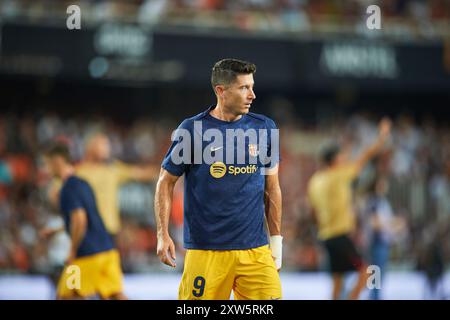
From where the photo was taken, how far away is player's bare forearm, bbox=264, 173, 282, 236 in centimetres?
678

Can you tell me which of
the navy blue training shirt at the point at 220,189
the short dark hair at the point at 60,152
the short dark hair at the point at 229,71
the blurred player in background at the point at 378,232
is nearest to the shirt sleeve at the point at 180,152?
the navy blue training shirt at the point at 220,189

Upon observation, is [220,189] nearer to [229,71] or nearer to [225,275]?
[225,275]

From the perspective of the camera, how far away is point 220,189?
21.7 ft

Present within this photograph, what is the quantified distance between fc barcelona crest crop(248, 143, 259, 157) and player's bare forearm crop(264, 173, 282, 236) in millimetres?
226

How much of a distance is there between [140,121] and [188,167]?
538 inches

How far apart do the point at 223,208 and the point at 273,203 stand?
42 centimetres

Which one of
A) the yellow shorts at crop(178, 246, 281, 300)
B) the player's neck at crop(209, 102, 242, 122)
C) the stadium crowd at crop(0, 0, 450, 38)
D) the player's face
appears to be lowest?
the yellow shorts at crop(178, 246, 281, 300)

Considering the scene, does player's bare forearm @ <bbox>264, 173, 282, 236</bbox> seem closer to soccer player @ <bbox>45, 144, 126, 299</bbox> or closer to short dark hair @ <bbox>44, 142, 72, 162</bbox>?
soccer player @ <bbox>45, 144, 126, 299</bbox>

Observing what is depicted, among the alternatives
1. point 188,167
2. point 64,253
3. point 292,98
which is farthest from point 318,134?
point 188,167

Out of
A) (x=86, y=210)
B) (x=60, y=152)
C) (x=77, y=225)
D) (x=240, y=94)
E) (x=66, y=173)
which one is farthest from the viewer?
(x=60, y=152)

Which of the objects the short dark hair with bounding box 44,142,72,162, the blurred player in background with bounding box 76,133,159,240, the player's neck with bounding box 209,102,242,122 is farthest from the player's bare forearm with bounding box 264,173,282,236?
the blurred player in background with bounding box 76,133,159,240

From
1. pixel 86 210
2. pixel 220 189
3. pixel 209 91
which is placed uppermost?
pixel 209 91

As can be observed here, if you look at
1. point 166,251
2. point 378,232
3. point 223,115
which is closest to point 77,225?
point 166,251
